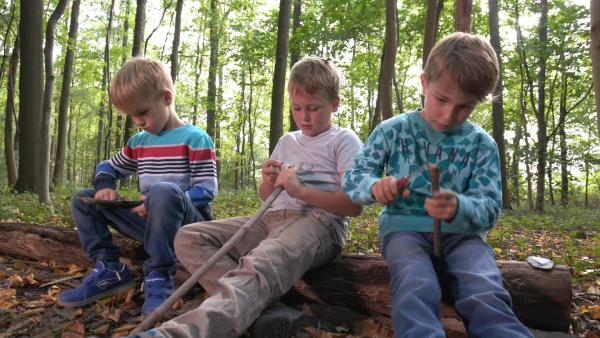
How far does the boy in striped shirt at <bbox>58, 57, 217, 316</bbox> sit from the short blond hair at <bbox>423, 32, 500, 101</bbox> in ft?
4.97

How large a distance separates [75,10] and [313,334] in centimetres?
1477

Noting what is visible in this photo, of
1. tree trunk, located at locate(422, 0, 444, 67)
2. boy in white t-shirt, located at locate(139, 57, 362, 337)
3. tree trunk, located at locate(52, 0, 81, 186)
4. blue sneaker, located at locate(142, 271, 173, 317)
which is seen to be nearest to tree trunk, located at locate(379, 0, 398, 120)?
tree trunk, located at locate(422, 0, 444, 67)

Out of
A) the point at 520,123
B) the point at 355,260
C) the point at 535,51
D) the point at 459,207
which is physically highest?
the point at 535,51

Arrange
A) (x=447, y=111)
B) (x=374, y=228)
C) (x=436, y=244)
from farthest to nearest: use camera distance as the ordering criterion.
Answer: (x=374, y=228)
(x=447, y=111)
(x=436, y=244)

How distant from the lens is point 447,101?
79.0 inches

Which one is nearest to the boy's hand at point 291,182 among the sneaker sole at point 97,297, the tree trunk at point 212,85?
the sneaker sole at point 97,297

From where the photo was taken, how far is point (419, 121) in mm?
2252

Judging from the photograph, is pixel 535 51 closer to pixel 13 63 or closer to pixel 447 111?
pixel 447 111

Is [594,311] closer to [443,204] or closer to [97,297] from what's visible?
[443,204]

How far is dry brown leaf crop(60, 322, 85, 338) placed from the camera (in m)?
2.35

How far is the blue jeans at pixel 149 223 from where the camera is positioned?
8.25ft

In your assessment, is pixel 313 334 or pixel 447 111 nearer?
pixel 447 111

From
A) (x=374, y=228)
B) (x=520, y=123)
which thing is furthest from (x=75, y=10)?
(x=520, y=123)

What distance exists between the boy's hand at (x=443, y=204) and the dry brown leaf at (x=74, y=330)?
1.89 meters
